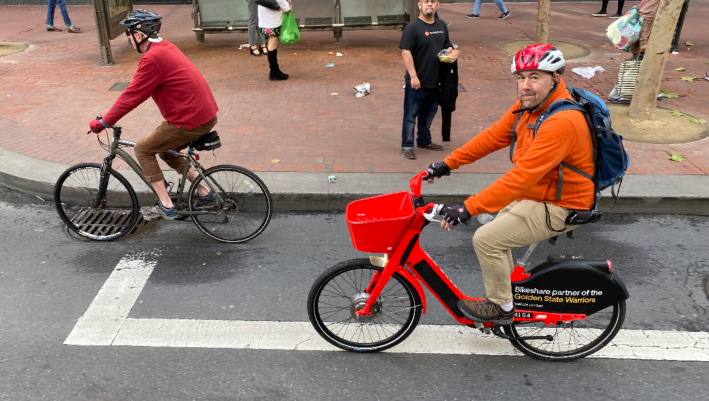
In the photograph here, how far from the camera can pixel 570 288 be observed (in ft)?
11.4

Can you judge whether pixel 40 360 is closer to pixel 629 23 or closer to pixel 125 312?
pixel 125 312

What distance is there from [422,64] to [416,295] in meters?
3.45

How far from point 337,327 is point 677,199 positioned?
147 inches

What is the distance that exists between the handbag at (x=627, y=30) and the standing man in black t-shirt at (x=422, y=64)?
3.38 metres

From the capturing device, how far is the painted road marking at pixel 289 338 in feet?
12.3

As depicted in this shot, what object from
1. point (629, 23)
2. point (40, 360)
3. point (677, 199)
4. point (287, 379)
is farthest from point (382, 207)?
point (629, 23)

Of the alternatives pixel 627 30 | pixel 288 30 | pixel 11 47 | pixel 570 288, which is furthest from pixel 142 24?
pixel 11 47

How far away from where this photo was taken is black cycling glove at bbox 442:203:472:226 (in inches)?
116

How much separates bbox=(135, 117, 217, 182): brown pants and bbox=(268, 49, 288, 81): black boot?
4.80 m

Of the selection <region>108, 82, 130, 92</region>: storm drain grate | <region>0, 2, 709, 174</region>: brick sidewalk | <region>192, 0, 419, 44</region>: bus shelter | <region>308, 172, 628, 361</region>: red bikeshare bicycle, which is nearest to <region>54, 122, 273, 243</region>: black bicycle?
<region>0, 2, 709, 174</region>: brick sidewalk

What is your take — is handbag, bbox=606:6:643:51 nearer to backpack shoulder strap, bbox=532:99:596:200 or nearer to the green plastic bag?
the green plastic bag

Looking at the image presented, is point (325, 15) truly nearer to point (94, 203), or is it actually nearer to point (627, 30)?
point (627, 30)

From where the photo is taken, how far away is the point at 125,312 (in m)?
4.14

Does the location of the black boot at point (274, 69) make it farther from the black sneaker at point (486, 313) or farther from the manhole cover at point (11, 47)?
the black sneaker at point (486, 313)
